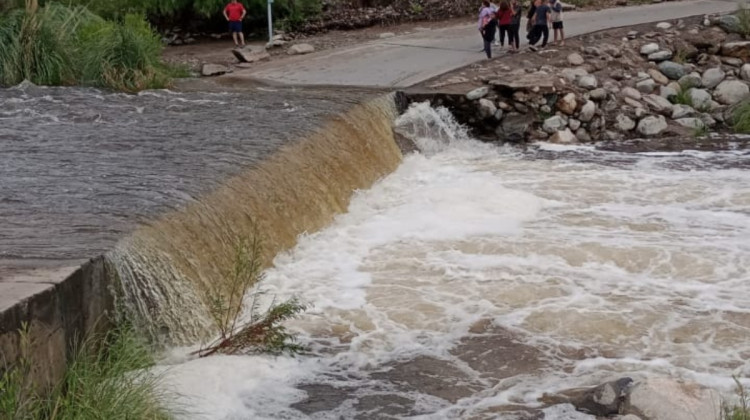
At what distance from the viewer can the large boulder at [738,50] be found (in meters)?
16.3

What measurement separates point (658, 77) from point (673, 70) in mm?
329

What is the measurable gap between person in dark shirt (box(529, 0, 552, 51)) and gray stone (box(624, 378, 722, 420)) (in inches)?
438

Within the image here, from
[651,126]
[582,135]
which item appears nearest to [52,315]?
[582,135]

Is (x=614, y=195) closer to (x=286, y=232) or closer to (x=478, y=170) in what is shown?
(x=478, y=170)

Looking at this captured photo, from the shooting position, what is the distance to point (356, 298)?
7.75m

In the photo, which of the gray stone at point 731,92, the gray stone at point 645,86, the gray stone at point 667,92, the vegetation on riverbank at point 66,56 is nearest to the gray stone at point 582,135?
the gray stone at point 645,86

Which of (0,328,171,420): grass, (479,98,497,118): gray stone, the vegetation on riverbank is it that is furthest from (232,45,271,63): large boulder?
(0,328,171,420): grass

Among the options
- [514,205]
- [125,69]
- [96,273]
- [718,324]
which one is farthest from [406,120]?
[96,273]

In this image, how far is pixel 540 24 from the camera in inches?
633

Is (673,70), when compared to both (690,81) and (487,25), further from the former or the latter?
(487,25)

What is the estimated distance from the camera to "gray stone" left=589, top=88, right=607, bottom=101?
48.5 ft

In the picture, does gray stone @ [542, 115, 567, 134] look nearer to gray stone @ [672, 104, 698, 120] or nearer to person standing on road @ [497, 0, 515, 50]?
gray stone @ [672, 104, 698, 120]

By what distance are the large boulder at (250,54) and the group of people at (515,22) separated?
4303mm

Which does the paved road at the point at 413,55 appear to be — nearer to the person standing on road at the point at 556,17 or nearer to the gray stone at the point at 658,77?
the person standing on road at the point at 556,17
